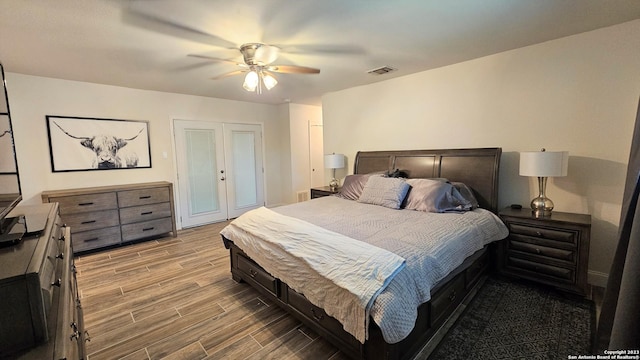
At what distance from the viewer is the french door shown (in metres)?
4.92

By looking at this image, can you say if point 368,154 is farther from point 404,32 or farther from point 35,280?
point 35,280

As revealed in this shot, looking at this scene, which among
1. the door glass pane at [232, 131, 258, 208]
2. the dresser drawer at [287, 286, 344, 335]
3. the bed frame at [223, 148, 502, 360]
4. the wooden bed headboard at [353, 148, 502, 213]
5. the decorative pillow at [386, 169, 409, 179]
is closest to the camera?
the bed frame at [223, 148, 502, 360]

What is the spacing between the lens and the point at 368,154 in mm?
4328

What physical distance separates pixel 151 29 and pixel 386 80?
307 centimetres

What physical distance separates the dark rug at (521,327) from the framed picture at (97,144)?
4884 millimetres

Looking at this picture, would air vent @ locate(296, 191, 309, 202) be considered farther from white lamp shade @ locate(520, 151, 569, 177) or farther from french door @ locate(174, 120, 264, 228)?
white lamp shade @ locate(520, 151, 569, 177)

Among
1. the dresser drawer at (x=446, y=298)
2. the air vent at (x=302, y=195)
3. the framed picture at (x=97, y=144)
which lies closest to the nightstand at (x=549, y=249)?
the dresser drawer at (x=446, y=298)

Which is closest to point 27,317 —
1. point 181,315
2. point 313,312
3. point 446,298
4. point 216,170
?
point 313,312

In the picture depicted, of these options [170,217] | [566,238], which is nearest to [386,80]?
[566,238]

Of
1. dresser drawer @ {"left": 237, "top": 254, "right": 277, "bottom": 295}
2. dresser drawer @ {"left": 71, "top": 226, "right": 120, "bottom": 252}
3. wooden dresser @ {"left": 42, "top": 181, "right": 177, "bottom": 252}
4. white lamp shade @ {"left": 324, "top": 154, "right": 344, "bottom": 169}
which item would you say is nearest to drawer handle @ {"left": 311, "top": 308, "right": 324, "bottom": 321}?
dresser drawer @ {"left": 237, "top": 254, "right": 277, "bottom": 295}

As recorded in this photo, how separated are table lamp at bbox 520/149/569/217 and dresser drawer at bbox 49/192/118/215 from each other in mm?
5236

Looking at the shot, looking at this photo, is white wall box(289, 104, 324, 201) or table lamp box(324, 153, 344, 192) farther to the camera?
white wall box(289, 104, 324, 201)

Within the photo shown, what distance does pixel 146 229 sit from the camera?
4168mm

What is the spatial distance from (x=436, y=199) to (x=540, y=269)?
1.13 metres
